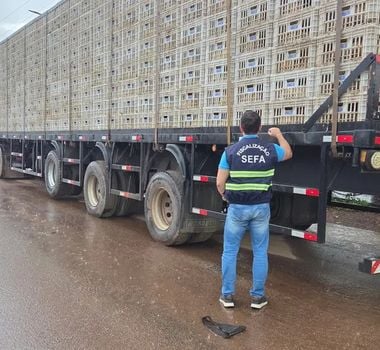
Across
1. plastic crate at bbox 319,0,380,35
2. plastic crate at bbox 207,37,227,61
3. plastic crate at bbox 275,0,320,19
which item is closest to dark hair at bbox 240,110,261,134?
plastic crate at bbox 319,0,380,35

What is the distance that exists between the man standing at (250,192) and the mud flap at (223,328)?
40 cm

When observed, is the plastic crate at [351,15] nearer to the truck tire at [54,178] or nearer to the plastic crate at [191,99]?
the plastic crate at [191,99]

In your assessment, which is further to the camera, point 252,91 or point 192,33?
point 192,33

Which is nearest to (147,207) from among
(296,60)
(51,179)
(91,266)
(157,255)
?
(157,255)

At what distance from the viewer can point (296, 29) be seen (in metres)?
4.57

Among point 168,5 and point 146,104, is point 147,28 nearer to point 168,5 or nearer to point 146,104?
point 168,5

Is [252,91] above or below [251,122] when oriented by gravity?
above

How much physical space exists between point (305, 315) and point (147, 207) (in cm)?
341

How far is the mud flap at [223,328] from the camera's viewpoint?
146 inches

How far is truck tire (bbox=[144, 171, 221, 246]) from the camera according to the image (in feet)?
20.8

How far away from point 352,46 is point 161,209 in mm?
3826

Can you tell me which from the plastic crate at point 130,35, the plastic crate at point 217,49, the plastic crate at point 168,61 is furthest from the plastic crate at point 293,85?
the plastic crate at point 130,35

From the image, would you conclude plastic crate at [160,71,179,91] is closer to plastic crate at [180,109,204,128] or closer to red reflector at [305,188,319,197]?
plastic crate at [180,109,204,128]

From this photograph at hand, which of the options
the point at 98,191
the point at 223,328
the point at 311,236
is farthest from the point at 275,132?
the point at 98,191
